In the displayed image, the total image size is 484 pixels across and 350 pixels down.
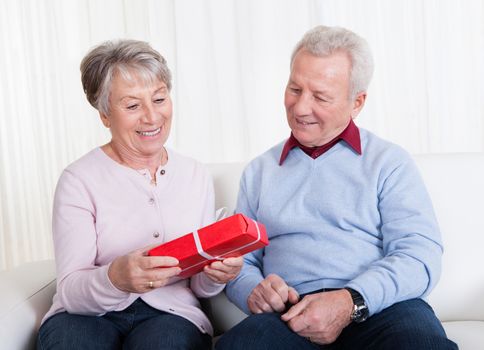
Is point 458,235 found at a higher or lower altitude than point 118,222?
lower

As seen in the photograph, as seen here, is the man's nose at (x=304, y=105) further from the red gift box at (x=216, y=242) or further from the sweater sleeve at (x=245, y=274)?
the red gift box at (x=216, y=242)

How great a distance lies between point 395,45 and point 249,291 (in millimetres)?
1882

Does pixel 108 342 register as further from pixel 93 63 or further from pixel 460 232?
pixel 460 232

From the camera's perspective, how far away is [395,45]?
3.27 m

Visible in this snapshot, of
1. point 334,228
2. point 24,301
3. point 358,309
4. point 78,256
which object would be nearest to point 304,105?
point 334,228

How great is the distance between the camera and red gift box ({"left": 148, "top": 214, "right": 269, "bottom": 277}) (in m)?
1.47

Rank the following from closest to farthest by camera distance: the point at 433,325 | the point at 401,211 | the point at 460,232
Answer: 1. the point at 433,325
2. the point at 401,211
3. the point at 460,232

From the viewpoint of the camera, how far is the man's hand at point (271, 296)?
1.69 metres

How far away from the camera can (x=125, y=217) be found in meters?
1.81

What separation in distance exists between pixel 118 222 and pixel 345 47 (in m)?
0.75

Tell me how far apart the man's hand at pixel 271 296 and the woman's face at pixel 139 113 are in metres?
0.46

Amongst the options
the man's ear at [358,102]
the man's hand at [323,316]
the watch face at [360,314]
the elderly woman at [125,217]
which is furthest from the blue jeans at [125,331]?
the man's ear at [358,102]

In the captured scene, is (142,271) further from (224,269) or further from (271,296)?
(271,296)

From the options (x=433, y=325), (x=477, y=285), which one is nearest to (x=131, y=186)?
(x=433, y=325)
